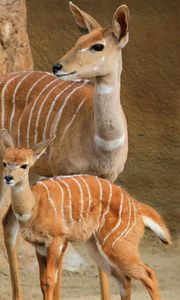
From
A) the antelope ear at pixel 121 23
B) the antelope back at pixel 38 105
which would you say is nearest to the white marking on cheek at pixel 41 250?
the antelope back at pixel 38 105

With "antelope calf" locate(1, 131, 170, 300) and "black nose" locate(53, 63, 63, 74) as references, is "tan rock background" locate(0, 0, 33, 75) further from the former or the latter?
"antelope calf" locate(1, 131, 170, 300)

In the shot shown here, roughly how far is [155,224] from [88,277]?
1.52 metres

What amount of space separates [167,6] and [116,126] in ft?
6.36

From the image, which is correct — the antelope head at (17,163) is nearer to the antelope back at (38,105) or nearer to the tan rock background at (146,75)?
the antelope back at (38,105)

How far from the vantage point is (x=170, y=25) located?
7.28 meters

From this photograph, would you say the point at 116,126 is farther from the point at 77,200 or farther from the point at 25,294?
the point at 25,294

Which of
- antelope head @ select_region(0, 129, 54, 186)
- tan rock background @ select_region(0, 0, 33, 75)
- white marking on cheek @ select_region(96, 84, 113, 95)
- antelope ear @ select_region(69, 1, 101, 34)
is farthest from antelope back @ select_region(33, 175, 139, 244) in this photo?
tan rock background @ select_region(0, 0, 33, 75)

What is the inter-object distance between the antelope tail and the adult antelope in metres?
0.34

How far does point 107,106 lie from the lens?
5492 mm

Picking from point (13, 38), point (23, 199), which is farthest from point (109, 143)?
point (13, 38)

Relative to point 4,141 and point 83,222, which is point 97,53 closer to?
point 4,141

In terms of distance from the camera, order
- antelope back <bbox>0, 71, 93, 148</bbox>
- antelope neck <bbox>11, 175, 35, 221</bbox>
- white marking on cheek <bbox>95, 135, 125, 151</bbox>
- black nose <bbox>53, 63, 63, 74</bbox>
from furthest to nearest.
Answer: antelope back <bbox>0, 71, 93, 148</bbox> → white marking on cheek <bbox>95, 135, 125, 151</bbox> → black nose <bbox>53, 63, 63, 74</bbox> → antelope neck <bbox>11, 175, 35, 221</bbox>

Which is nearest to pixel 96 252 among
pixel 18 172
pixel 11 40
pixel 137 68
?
pixel 18 172

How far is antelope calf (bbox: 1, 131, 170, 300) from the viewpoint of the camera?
512 cm
